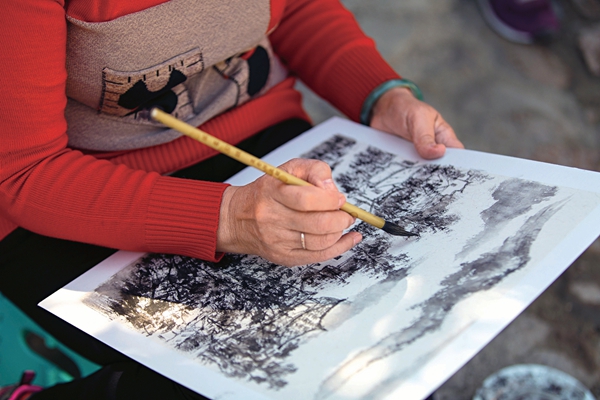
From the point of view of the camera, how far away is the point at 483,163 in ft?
3.17

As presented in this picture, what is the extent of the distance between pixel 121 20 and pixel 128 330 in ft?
1.52

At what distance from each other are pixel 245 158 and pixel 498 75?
5.94ft

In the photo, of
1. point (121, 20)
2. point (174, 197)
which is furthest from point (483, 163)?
point (121, 20)

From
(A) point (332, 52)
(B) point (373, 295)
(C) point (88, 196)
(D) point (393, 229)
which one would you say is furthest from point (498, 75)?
(C) point (88, 196)

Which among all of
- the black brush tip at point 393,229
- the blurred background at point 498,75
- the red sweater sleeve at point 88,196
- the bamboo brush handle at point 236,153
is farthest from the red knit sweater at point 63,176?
the blurred background at point 498,75

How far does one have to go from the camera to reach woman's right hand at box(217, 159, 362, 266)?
760mm

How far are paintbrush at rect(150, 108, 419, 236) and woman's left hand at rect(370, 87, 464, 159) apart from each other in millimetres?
222

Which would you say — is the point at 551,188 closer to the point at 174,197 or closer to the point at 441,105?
the point at 174,197

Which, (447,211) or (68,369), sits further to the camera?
(68,369)

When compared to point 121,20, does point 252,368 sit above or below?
below

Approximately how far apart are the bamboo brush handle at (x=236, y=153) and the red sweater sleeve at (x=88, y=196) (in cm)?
17

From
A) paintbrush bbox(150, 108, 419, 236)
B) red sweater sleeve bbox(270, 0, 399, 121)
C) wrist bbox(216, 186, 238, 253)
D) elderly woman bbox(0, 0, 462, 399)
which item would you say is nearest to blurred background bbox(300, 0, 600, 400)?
red sweater sleeve bbox(270, 0, 399, 121)

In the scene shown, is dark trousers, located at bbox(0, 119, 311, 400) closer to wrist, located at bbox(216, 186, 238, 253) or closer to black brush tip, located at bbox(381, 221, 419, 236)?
wrist, located at bbox(216, 186, 238, 253)

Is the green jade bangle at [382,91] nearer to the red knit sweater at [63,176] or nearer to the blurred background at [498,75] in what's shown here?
the red knit sweater at [63,176]
